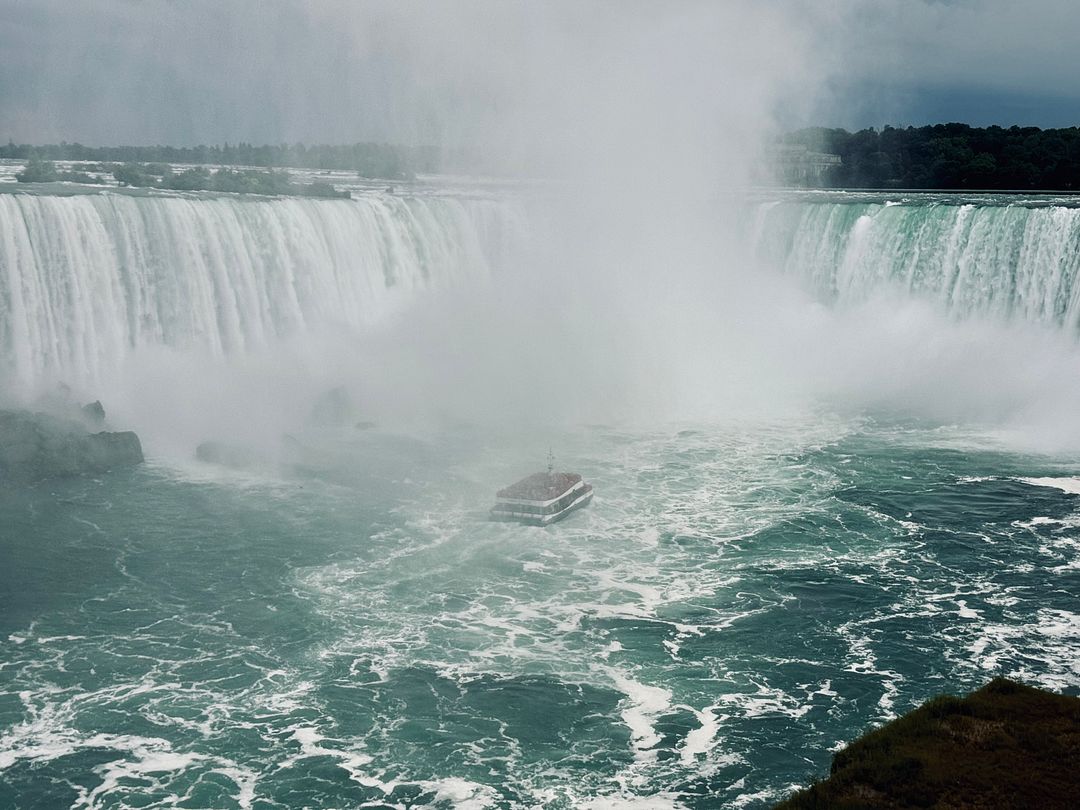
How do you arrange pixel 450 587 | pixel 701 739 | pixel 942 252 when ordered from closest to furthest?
1. pixel 701 739
2. pixel 450 587
3. pixel 942 252

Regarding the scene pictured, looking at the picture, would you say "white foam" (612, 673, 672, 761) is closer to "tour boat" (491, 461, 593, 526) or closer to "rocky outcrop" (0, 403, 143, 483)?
"tour boat" (491, 461, 593, 526)

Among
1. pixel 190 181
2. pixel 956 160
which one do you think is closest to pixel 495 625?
pixel 190 181

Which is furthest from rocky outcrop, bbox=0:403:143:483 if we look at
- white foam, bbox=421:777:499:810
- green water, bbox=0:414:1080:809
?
white foam, bbox=421:777:499:810

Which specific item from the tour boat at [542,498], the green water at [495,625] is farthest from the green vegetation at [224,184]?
the tour boat at [542,498]

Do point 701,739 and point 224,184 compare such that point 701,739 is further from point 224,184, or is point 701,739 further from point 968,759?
point 224,184

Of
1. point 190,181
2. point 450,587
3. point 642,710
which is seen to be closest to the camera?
point 642,710

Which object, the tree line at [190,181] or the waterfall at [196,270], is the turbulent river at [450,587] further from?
the tree line at [190,181]

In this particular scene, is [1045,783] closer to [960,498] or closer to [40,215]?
[960,498]
